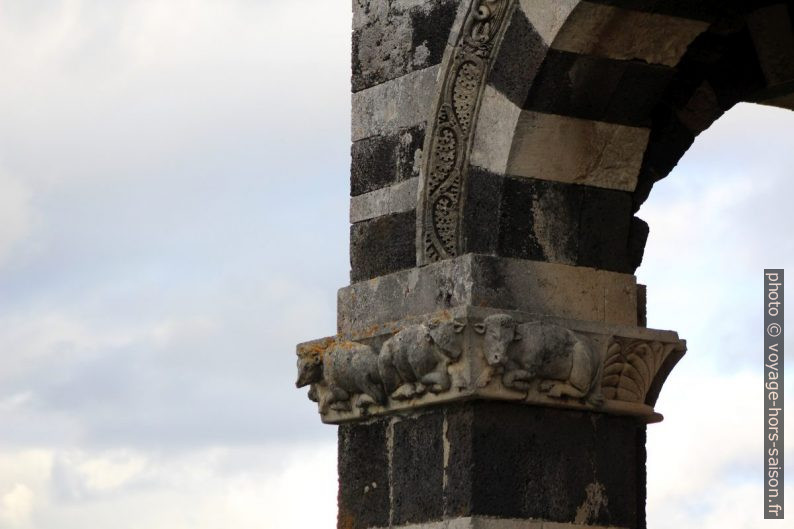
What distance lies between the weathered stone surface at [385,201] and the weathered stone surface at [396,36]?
42 centimetres

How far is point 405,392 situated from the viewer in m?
7.20

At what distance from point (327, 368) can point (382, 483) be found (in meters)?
0.48

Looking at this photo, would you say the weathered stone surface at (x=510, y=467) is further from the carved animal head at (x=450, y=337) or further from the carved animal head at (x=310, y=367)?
the carved animal head at (x=310, y=367)

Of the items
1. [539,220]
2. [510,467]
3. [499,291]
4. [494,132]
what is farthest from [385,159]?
[510,467]

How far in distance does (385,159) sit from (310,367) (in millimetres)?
800

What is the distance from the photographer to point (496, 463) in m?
6.99

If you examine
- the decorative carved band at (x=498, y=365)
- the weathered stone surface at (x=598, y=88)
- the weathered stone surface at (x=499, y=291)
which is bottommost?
the decorative carved band at (x=498, y=365)

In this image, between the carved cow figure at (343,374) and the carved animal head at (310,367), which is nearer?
the carved cow figure at (343,374)

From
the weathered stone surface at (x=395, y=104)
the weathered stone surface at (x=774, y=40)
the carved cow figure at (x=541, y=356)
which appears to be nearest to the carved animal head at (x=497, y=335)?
the carved cow figure at (x=541, y=356)

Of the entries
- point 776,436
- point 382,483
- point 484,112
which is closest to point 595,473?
point 382,483

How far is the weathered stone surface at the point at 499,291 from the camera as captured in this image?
23.2 ft

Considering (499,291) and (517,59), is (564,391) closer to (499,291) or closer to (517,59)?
(499,291)

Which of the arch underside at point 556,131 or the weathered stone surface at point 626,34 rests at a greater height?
the weathered stone surface at point 626,34

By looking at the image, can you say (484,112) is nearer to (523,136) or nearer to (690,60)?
(523,136)
